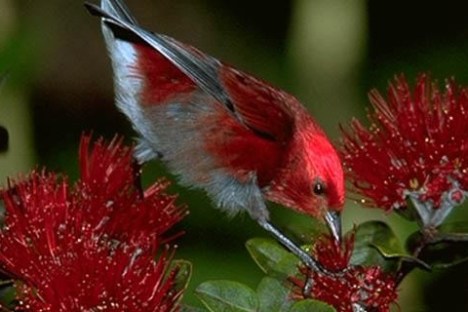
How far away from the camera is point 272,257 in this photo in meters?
1.99

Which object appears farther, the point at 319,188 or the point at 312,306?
the point at 319,188

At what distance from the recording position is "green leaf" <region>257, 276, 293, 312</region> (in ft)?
6.16

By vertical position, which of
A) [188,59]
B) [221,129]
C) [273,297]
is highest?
[188,59]

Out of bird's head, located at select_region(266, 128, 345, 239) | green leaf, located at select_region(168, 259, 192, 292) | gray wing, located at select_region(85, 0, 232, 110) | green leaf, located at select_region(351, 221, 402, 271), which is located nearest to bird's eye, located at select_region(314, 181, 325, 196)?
bird's head, located at select_region(266, 128, 345, 239)

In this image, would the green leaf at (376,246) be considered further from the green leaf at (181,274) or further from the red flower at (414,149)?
the green leaf at (181,274)

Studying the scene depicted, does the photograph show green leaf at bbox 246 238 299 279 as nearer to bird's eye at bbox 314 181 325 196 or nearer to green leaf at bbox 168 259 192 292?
green leaf at bbox 168 259 192 292

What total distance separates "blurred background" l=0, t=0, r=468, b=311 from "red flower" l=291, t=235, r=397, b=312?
959 millimetres

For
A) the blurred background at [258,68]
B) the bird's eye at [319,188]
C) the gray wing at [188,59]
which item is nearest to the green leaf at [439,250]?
the bird's eye at [319,188]

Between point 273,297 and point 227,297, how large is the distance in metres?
0.07

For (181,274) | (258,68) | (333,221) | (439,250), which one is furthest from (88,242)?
(258,68)

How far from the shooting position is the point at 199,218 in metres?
3.45

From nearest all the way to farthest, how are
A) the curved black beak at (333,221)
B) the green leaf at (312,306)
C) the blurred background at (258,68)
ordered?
the green leaf at (312,306), the curved black beak at (333,221), the blurred background at (258,68)

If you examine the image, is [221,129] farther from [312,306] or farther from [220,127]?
[312,306]

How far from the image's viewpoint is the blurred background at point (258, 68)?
3.32 m
